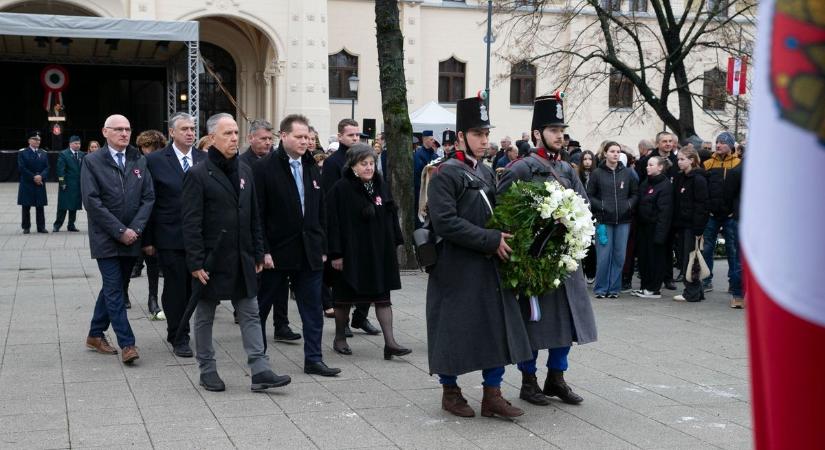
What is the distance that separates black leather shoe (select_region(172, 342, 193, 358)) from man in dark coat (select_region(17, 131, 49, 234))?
1279cm

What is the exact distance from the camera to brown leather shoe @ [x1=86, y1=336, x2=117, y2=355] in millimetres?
8453

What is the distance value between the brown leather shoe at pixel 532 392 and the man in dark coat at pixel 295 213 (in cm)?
185

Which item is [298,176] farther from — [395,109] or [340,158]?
[395,109]

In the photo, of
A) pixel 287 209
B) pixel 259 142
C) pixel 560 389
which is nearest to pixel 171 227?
pixel 259 142

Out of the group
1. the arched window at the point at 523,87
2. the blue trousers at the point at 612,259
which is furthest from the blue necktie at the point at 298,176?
the arched window at the point at 523,87

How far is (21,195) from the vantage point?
794 inches

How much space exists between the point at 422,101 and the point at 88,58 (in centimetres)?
1356

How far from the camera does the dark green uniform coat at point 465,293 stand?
614cm

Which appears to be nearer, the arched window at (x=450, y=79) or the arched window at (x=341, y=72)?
the arched window at (x=341, y=72)

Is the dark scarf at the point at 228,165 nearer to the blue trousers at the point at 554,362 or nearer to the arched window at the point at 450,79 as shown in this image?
the blue trousers at the point at 554,362

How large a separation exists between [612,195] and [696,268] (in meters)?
1.39

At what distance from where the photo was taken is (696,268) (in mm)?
12328

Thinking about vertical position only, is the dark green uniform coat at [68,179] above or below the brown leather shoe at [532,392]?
above

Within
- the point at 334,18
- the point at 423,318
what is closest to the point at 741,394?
the point at 423,318
